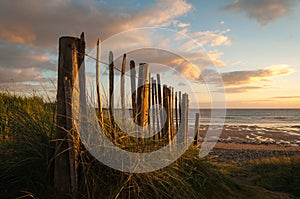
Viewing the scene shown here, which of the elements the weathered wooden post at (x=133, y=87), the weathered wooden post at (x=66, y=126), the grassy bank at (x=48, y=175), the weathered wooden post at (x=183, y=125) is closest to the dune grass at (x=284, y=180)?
the weathered wooden post at (x=183, y=125)

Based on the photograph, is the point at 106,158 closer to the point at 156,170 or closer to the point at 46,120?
the point at 156,170

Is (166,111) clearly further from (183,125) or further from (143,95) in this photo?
(183,125)

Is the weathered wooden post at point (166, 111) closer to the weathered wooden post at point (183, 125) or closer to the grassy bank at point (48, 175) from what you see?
the weathered wooden post at point (183, 125)

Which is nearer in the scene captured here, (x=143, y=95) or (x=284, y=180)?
(x=143, y=95)

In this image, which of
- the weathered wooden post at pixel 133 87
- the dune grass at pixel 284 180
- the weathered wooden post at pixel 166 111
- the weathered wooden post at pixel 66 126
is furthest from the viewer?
the dune grass at pixel 284 180

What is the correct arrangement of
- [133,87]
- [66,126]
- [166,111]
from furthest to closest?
1. [166,111]
2. [133,87]
3. [66,126]

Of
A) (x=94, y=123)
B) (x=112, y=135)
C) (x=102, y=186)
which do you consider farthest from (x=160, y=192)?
(x=94, y=123)

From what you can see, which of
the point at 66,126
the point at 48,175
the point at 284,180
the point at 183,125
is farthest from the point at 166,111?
the point at 284,180

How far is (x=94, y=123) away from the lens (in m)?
3.45

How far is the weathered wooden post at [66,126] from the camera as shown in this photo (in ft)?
10.4

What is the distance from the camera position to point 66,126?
10.7ft

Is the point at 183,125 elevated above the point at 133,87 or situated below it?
below

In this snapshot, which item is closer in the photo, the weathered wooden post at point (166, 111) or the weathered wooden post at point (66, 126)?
the weathered wooden post at point (66, 126)

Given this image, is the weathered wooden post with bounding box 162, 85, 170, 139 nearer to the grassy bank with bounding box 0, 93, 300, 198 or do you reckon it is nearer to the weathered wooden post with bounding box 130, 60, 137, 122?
the weathered wooden post with bounding box 130, 60, 137, 122
